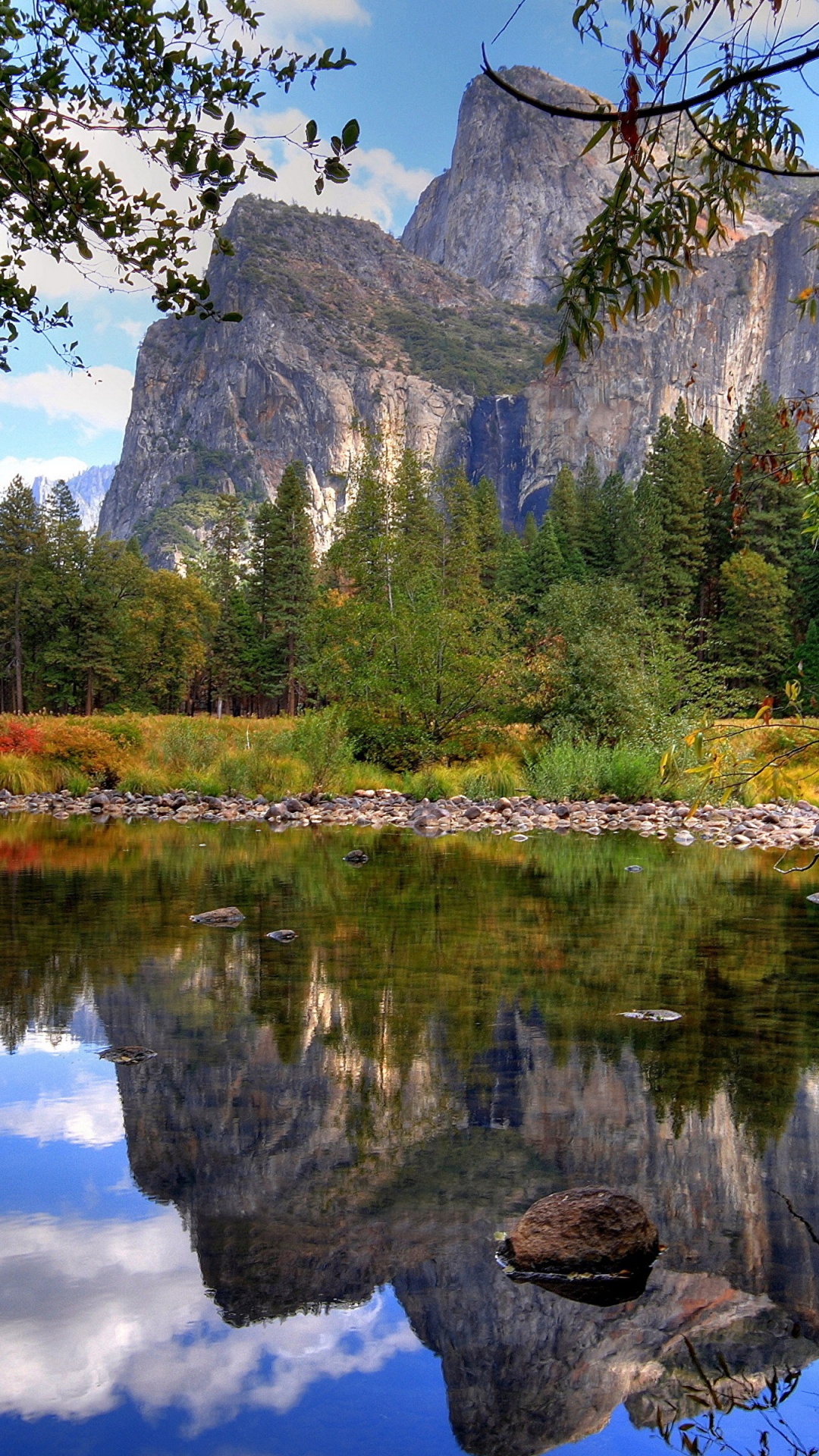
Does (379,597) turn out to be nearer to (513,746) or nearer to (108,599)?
(513,746)

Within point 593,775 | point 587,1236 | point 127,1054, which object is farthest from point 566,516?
point 587,1236

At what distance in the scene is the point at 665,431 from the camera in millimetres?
55188

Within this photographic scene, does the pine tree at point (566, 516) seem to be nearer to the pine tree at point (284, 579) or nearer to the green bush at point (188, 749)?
the pine tree at point (284, 579)

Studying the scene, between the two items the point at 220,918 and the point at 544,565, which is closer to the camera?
the point at 220,918

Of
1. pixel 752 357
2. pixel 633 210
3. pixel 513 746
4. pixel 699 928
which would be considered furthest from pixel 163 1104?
pixel 752 357

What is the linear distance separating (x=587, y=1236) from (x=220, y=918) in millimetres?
5979

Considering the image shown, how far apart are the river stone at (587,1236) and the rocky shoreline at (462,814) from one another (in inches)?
527

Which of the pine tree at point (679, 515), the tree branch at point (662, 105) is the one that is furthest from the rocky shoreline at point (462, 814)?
the pine tree at point (679, 515)

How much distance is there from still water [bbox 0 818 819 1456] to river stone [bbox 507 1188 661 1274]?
9cm

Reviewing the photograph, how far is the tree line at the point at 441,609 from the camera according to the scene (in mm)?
24438

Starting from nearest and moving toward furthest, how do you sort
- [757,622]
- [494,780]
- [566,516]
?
[494,780] → [757,622] → [566,516]

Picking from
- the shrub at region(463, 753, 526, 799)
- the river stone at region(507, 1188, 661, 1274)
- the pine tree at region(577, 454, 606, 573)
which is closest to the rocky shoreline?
the shrub at region(463, 753, 526, 799)

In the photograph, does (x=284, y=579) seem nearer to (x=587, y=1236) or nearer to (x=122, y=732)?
(x=122, y=732)

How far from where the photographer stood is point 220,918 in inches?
342
